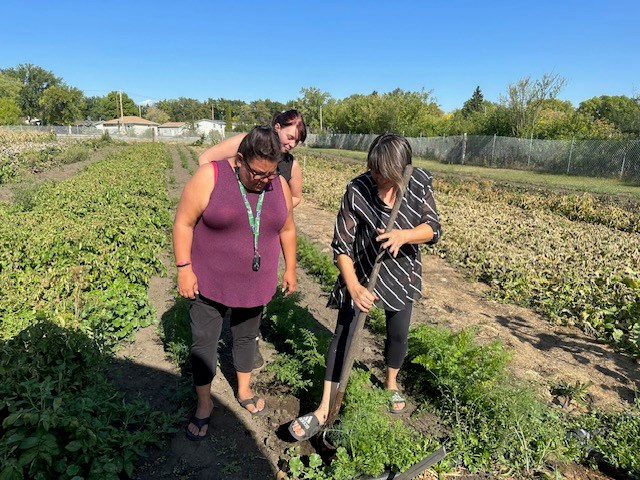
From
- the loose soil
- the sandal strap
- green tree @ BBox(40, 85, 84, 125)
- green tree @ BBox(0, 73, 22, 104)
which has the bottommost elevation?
the loose soil

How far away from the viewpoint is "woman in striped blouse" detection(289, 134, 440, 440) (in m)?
2.33

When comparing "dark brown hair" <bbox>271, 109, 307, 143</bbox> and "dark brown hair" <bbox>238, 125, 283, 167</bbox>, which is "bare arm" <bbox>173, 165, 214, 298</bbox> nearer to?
"dark brown hair" <bbox>238, 125, 283, 167</bbox>

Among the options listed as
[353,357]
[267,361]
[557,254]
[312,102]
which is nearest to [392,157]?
[353,357]

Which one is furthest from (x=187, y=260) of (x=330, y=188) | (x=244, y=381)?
(x=330, y=188)

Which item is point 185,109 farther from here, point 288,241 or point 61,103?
point 288,241

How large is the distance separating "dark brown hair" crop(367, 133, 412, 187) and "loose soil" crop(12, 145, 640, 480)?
69.6 inches

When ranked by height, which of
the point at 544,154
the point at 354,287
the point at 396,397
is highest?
the point at 544,154

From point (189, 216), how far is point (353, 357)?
4.05 feet

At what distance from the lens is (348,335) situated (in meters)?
2.62

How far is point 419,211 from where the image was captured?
2.56 m

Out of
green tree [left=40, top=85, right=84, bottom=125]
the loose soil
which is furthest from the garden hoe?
green tree [left=40, top=85, right=84, bottom=125]

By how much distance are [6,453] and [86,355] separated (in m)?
1.29

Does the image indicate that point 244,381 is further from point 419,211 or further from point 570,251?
point 570,251

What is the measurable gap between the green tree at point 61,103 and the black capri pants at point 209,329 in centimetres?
7633
